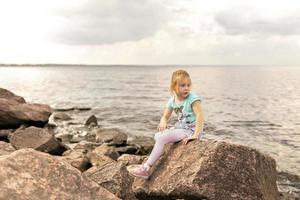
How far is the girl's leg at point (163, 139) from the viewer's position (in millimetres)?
8219

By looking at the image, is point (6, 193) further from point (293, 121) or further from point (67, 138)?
point (293, 121)

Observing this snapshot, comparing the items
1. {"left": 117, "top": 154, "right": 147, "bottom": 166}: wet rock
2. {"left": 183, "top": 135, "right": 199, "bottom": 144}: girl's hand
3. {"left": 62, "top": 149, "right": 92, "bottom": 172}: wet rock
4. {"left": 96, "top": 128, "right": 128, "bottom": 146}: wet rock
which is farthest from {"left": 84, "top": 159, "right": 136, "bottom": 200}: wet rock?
{"left": 96, "top": 128, "right": 128, "bottom": 146}: wet rock

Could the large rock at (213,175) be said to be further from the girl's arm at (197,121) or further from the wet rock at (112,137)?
the wet rock at (112,137)

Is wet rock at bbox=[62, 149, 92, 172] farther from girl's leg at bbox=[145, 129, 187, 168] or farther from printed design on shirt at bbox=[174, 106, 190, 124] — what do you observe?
printed design on shirt at bbox=[174, 106, 190, 124]

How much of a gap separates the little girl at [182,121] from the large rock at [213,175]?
10.7 inches

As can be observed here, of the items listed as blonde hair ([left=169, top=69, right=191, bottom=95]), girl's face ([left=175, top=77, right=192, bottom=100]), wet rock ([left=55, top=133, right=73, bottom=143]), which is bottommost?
wet rock ([left=55, top=133, right=73, bottom=143])

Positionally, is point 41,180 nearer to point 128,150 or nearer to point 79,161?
point 79,161

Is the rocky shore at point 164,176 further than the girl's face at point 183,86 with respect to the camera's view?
No

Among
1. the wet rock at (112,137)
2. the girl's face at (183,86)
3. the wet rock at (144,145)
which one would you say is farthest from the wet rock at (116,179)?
the wet rock at (112,137)

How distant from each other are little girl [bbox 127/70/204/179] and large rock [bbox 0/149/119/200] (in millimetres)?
2322

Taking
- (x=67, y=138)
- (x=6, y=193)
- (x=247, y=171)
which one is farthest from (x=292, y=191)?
(x=67, y=138)

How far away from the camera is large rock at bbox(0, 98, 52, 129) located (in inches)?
762

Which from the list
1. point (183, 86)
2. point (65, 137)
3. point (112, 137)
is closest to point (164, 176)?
point (183, 86)

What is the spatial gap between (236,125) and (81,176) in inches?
987
